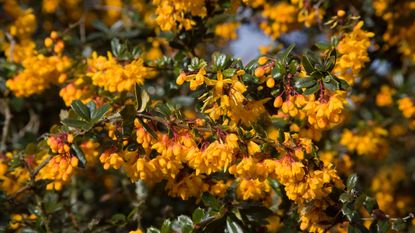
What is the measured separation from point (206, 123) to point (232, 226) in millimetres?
388

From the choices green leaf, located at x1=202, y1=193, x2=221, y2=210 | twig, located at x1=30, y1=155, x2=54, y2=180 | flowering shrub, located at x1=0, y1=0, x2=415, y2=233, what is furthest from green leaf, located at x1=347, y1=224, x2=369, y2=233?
twig, located at x1=30, y1=155, x2=54, y2=180

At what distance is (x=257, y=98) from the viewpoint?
1.84 m

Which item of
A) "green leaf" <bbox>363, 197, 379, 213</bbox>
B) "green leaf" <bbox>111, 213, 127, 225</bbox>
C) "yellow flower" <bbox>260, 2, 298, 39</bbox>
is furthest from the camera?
"yellow flower" <bbox>260, 2, 298, 39</bbox>

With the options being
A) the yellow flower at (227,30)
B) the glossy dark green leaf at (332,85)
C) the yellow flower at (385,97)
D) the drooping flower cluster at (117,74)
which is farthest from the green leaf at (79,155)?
the yellow flower at (385,97)

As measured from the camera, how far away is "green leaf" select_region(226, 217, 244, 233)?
1927mm

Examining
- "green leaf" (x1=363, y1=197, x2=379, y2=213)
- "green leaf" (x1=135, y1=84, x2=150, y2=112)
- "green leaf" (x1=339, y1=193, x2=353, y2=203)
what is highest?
"green leaf" (x1=135, y1=84, x2=150, y2=112)

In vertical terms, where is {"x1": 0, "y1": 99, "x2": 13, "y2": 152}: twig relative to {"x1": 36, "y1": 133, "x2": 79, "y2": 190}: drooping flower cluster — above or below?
above

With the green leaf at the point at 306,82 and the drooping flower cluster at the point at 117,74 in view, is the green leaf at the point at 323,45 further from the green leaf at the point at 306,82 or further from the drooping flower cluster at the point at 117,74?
the drooping flower cluster at the point at 117,74

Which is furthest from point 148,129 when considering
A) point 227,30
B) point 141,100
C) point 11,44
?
point 227,30

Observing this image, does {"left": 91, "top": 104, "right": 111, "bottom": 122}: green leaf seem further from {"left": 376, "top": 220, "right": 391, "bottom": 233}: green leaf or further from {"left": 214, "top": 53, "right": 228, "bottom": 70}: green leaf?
{"left": 376, "top": 220, "right": 391, "bottom": 233}: green leaf

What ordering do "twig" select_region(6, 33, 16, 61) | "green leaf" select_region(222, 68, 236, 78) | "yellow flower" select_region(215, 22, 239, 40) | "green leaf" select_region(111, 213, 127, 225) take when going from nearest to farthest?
"green leaf" select_region(222, 68, 236, 78) → "green leaf" select_region(111, 213, 127, 225) → "twig" select_region(6, 33, 16, 61) → "yellow flower" select_region(215, 22, 239, 40)

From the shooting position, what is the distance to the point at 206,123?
178 centimetres

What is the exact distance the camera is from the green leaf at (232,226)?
1.93m

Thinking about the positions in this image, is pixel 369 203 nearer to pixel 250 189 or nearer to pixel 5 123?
pixel 250 189
